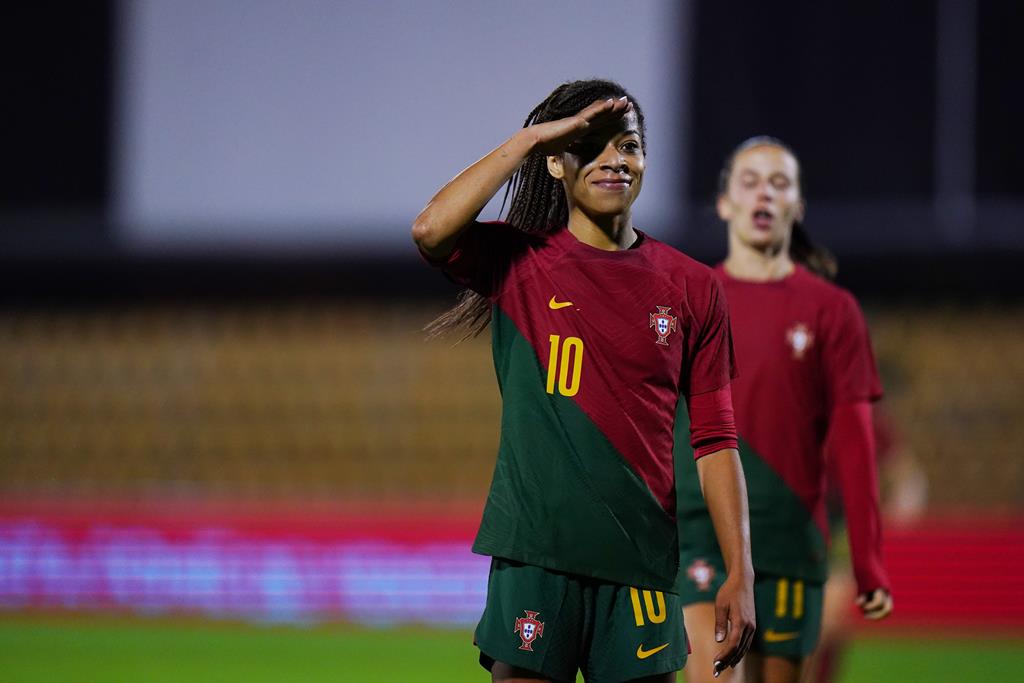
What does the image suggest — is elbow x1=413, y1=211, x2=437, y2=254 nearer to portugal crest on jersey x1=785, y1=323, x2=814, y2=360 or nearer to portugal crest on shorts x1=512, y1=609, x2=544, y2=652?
portugal crest on shorts x1=512, y1=609, x2=544, y2=652

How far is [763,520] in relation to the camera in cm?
431

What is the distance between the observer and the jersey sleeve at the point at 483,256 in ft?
10.0

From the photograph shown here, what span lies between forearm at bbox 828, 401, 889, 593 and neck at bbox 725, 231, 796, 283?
1.64 feet

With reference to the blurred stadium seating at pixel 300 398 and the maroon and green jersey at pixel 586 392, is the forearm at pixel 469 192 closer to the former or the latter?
the maroon and green jersey at pixel 586 392

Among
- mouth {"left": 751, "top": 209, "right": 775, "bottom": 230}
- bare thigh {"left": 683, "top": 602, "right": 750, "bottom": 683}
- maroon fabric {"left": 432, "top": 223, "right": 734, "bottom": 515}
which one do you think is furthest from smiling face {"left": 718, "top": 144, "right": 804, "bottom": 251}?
maroon fabric {"left": 432, "top": 223, "right": 734, "bottom": 515}

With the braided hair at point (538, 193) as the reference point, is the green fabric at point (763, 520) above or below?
below

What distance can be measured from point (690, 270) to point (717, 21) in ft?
31.2

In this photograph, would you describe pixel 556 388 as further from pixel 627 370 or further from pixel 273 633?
pixel 273 633

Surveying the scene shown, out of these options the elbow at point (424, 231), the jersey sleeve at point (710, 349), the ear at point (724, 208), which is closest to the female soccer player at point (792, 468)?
the ear at point (724, 208)

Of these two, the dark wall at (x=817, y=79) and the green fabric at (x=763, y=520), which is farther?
the dark wall at (x=817, y=79)

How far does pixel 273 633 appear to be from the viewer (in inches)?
364

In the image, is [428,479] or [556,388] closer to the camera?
[556,388]

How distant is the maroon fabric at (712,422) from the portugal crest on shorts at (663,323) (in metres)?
0.18

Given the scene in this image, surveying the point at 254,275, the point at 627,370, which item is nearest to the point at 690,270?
the point at 627,370
